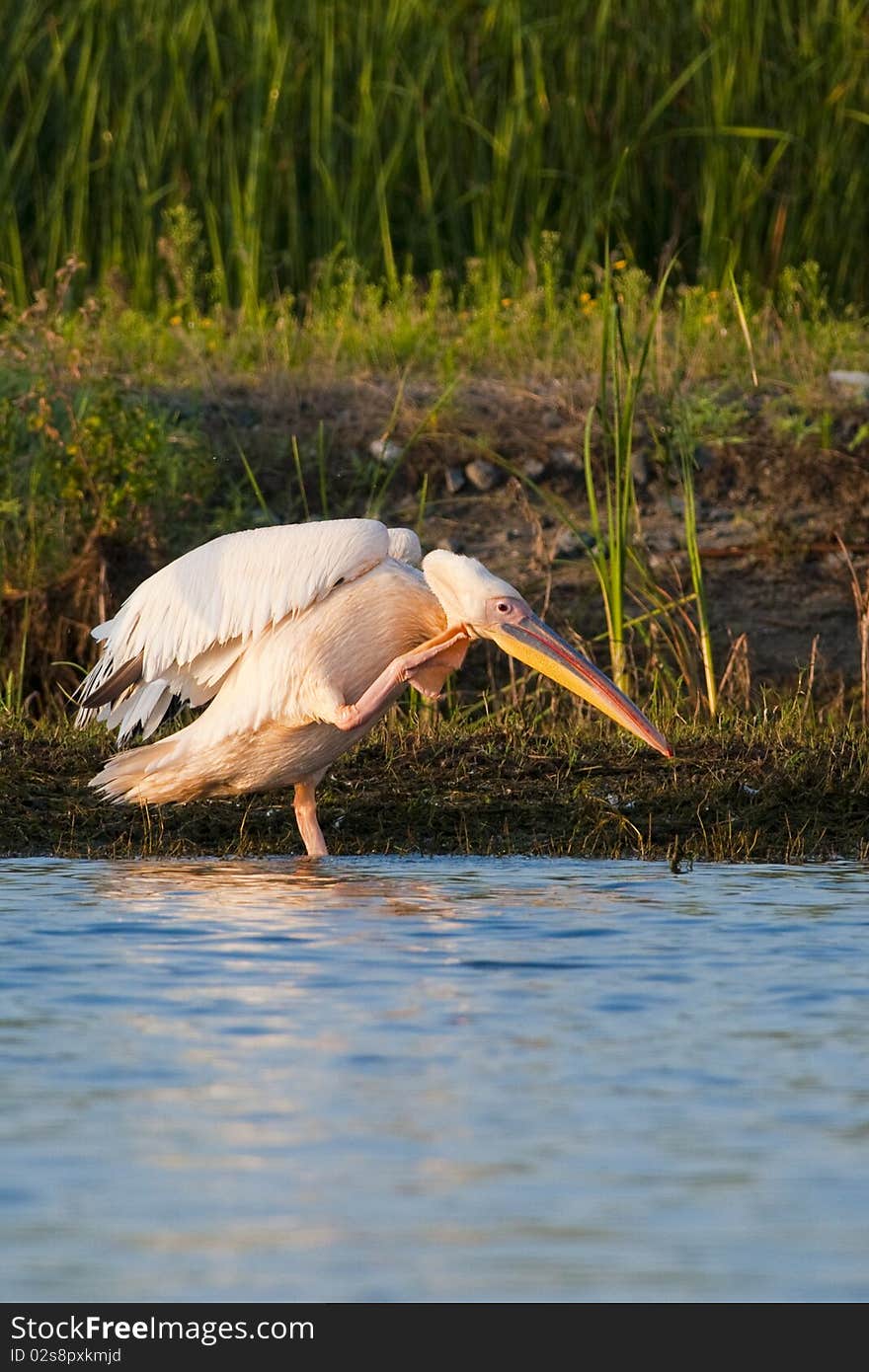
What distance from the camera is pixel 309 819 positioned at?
21.4 feet

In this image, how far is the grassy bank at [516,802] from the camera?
6.70 m

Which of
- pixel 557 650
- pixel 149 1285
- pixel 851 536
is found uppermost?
pixel 149 1285

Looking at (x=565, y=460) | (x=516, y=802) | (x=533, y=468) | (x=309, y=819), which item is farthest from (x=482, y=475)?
(x=309, y=819)

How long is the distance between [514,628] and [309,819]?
0.77 m

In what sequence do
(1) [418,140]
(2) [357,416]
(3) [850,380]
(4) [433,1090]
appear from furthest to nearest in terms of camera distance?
1. (1) [418,140]
2. (3) [850,380]
3. (2) [357,416]
4. (4) [433,1090]

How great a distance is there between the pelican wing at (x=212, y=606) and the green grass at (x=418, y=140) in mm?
4696

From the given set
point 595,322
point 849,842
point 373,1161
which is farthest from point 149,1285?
point 595,322

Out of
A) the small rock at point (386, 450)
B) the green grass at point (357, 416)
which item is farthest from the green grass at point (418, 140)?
the small rock at point (386, 450)

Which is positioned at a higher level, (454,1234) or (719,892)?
(454,1234)

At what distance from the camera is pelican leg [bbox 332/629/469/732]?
6.16 metres

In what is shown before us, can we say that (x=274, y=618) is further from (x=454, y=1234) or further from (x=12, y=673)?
(x=454, y=1234)

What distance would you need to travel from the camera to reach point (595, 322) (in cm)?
1068

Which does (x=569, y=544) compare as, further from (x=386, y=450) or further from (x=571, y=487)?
(x=386, y=450)

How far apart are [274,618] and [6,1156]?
2846 millimetres
